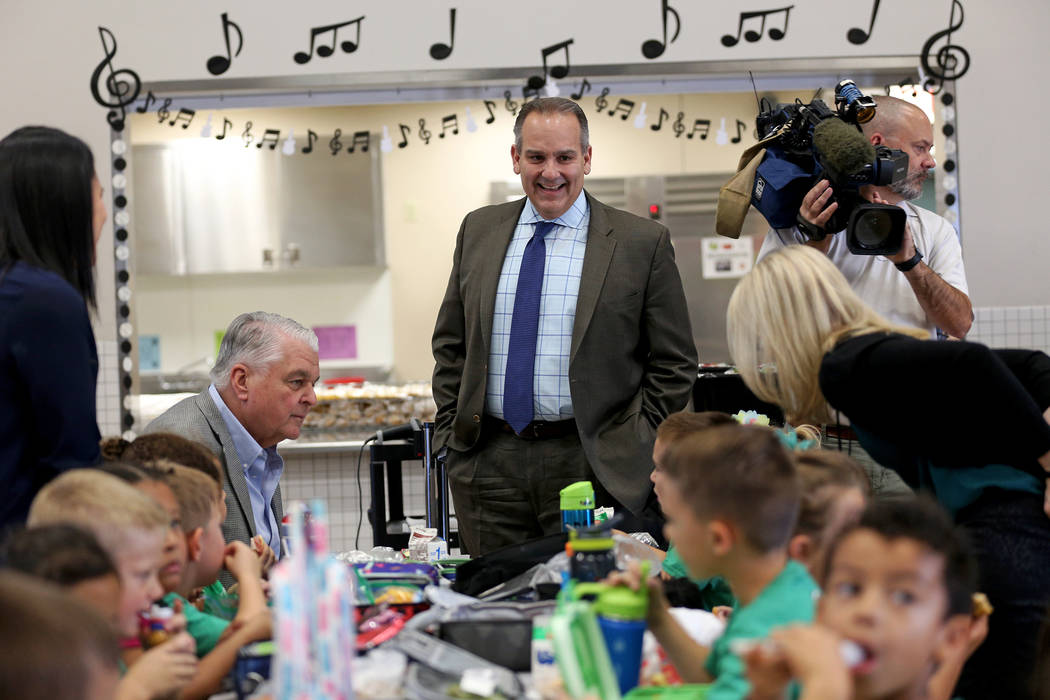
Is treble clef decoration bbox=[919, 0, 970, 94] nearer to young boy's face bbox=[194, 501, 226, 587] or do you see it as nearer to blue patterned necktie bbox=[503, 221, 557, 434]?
blue patterned necktie bbox=[503, 221, 557, 434]

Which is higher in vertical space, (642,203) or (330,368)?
(642,203)

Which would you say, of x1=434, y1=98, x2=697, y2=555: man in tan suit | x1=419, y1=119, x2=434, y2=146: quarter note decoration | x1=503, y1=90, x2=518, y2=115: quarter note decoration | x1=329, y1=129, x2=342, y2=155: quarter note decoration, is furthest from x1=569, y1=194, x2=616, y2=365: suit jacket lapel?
x1=329, y1=129, x2=342, y2=155: quarter note decoration

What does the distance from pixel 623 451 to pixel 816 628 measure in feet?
6.21

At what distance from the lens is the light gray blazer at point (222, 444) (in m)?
2.65

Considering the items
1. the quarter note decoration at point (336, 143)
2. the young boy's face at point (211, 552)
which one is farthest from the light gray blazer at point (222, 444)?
the quarter note decoration at point (336, 143)

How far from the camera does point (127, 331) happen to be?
15.9 feet

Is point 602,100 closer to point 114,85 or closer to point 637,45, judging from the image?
point 637,45

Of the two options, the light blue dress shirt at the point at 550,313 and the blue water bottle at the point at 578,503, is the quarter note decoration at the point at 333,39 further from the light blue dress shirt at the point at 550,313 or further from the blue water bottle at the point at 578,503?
the blue water bottle at the point at 578,503

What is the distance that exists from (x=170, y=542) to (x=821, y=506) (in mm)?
1134

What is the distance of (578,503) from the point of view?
2410 mm

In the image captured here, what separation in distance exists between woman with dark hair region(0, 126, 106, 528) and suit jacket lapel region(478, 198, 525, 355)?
1.39 metres

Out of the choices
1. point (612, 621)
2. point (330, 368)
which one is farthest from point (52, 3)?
point (612, 621)

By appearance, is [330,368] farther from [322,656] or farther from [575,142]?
[322,656]

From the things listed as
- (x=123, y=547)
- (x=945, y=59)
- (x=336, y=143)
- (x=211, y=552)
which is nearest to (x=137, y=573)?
(x=123, y=547)
